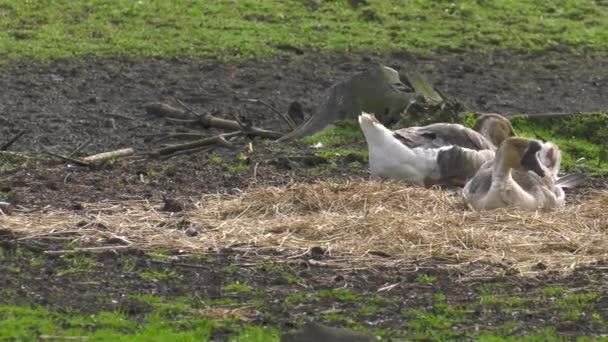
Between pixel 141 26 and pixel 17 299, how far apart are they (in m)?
12.9

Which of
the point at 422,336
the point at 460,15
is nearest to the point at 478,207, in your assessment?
the point at 422,336

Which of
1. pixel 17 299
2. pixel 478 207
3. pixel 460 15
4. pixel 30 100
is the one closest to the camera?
pixel 17 299

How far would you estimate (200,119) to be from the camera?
14.8m

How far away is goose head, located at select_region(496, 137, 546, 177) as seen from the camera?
1101 centimetres

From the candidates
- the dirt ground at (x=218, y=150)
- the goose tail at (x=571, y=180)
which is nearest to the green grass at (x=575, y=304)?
the dirt ground at (x=218, y=150)

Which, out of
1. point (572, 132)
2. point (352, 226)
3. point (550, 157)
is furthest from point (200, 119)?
point (352, 226)

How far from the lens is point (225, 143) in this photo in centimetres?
1349

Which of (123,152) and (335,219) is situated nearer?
(335,219)

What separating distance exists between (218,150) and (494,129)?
2.47 m

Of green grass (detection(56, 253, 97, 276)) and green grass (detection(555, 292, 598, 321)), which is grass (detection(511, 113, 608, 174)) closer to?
green grass (detection(555, 292, 598, 321))

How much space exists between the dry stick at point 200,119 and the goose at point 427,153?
2.10 m

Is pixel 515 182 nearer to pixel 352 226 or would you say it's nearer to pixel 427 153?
pixel 427 153

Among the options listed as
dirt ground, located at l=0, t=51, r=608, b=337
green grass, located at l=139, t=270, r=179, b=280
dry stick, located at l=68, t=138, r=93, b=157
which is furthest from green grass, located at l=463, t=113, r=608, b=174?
green grass, located at l=139, t=270, r=179, b=280

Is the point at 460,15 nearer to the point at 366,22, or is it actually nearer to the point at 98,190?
the point at 366,22
